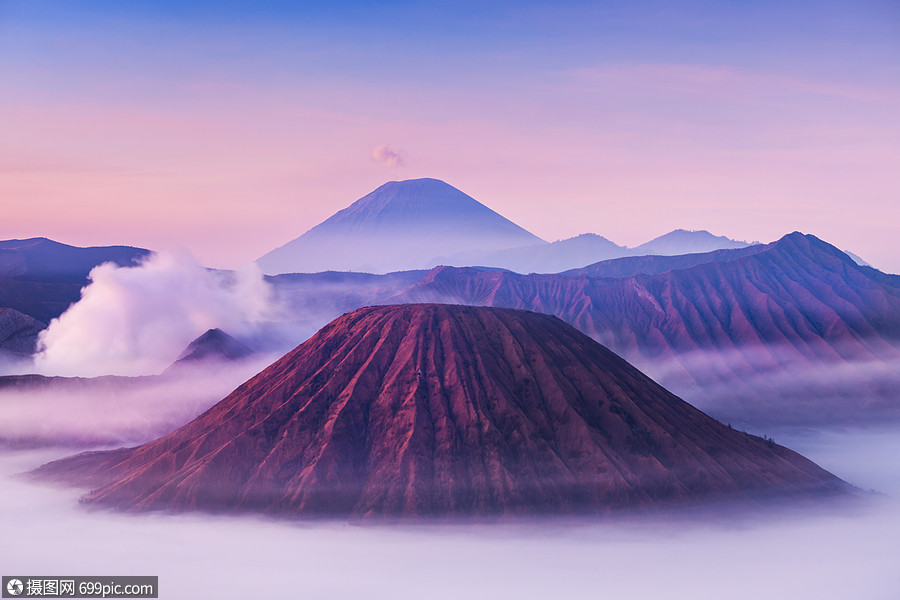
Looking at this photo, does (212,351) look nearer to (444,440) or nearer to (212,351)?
(212,351)

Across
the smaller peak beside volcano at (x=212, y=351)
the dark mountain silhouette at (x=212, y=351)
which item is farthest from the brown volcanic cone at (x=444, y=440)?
the dark mountain silhouette at (x=212, y=351)

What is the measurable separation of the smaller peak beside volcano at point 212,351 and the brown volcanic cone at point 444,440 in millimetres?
62813

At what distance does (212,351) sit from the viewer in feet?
623

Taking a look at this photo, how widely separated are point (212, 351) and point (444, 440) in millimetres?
95714

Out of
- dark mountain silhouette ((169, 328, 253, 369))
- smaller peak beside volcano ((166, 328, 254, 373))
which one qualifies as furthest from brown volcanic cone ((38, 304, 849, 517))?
dark mountain silhouette ((169, 328, 253, 369))

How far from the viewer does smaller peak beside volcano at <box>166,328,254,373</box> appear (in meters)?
186

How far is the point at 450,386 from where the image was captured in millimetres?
111750

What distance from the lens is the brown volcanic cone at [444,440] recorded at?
336 feet

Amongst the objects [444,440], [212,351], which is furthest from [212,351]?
[444,440]

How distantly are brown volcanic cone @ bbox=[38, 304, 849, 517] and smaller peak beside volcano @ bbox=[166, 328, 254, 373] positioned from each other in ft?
206

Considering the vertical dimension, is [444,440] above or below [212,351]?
below

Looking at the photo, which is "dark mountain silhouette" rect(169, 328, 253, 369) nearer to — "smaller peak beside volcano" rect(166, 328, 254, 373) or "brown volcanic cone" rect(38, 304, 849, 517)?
"smaller peak beside volcano" rect(166, 328, 254, 373)

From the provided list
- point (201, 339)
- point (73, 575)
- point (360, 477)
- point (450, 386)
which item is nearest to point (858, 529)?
point (450, 386)

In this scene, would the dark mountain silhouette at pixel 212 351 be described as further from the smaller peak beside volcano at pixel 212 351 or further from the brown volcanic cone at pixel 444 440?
the brown volcanic cone at pixel 444 440
